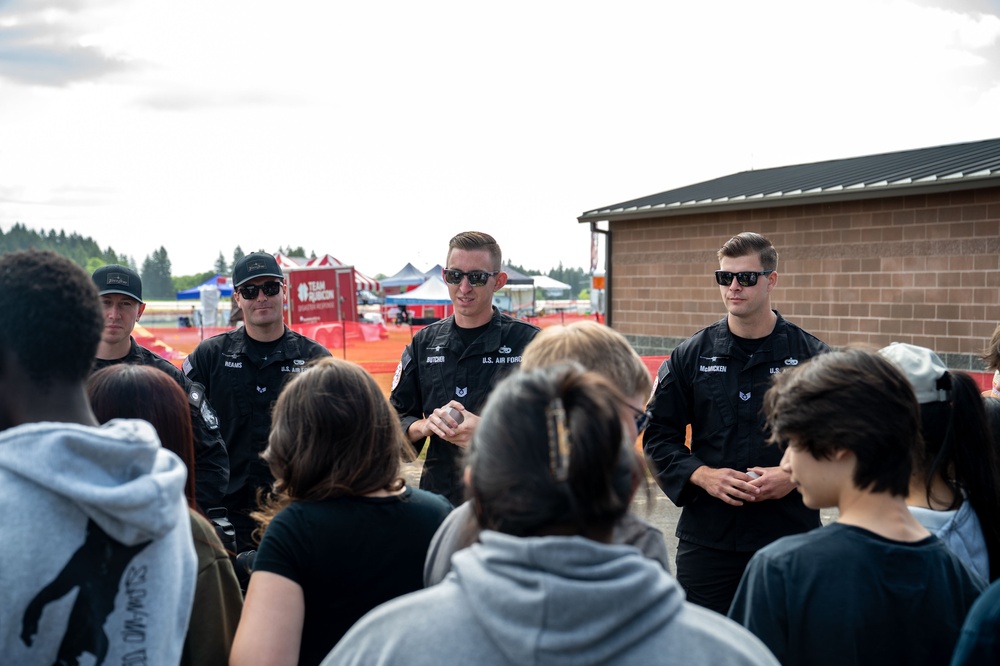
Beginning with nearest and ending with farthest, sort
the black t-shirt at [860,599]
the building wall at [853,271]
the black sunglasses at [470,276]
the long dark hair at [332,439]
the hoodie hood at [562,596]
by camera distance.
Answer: the hoodie hood at [562,596]
the black t-shirt at [860,599]
the long dark hair at [332,439]
the black sunglasses at [470,276]
the building wall at [853,271]

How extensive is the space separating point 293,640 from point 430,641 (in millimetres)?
975

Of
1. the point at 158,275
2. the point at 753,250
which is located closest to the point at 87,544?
the point at 753,250

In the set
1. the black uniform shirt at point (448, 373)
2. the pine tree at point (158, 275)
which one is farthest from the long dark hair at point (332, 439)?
the pine tree at point (158, 275)

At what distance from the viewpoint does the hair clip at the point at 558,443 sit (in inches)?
44.4

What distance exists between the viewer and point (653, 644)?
1.12m

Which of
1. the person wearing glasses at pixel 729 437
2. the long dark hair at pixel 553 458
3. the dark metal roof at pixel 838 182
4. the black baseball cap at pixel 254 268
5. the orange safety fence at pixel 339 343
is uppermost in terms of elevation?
the dark metal roof at pixel 838 182

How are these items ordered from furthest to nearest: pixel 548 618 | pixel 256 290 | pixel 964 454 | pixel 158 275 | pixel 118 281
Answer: pixel 158 275
pixel 256 290
pixel 118 281
pixel 964 454
pixel 548 618

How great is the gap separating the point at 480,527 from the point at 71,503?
29.5 inches

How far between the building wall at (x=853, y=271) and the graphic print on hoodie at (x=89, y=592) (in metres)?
11.0

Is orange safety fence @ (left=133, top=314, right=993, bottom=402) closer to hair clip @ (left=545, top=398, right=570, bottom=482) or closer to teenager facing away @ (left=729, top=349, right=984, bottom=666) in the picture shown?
teenager facing away @ (left=729, top=349, right=984, bottom=666)

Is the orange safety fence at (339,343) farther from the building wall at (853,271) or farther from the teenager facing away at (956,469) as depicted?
the teenager facing away at (956,469)

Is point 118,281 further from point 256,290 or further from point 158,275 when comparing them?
point 158,275

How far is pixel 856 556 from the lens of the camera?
1876mm

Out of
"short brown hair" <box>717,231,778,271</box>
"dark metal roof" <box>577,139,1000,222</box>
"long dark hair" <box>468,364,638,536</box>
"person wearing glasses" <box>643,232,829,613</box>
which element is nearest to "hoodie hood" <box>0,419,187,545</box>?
"long dark hair" <box>468,364,638,536</box>
